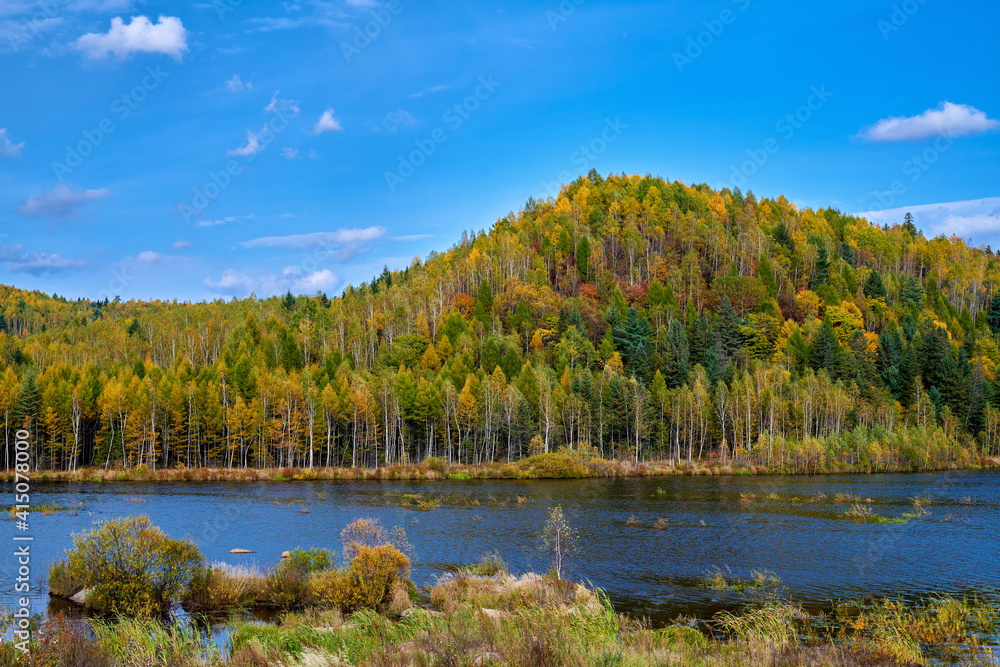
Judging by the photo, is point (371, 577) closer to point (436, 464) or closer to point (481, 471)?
point (481, 471)

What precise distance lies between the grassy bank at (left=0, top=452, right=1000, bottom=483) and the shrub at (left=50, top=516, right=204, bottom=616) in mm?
56681

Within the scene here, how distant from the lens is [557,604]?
20.3 m

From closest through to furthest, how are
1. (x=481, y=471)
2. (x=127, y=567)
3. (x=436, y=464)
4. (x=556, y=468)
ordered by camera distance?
(x=127, y=567), (x=556, y=468), (x=481, y=471), (x=436, y=464)

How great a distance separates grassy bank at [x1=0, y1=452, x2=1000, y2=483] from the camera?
258 feet

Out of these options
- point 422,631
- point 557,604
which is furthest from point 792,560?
point 422,631

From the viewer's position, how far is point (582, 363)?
118 metres

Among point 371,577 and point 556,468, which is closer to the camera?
point 371,577

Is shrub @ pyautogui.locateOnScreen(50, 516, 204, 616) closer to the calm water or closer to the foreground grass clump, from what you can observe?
the calm water

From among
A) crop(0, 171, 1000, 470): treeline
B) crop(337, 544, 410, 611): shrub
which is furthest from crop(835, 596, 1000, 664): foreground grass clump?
crop(0, 171, 1000, 470): treeline

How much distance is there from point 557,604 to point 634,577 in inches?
454

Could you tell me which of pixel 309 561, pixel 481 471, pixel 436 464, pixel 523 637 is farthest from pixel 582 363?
pixel 523 637

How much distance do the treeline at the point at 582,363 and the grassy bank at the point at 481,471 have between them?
1.76 metres

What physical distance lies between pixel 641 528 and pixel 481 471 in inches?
1622

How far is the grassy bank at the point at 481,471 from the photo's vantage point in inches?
3095
